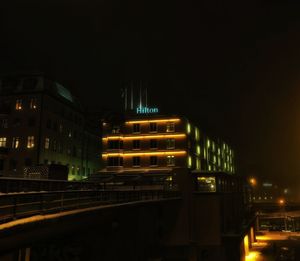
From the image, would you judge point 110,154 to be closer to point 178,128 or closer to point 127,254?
point 178,128

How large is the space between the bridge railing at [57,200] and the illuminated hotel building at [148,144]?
21567 mm

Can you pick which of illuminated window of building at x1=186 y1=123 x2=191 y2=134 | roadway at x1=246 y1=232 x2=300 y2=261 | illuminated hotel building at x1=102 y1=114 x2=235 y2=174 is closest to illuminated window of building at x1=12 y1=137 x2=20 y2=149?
illuminated hotel building at x1=102 y1=114 x2=235 y2=174

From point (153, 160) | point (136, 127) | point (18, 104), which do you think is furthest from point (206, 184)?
point (18, 104)

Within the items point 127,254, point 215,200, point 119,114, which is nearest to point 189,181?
point 215,200

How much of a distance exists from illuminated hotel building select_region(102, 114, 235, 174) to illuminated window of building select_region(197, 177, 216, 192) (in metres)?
17.6

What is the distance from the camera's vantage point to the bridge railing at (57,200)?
40.2 ft

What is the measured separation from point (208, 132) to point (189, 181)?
44.3m

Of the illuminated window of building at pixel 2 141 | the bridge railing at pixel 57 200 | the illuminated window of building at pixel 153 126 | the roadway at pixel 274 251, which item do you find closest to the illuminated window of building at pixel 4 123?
the illuminated window of building at pixel 2 141

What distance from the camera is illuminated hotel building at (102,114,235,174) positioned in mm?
63375

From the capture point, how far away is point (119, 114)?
2623 inches

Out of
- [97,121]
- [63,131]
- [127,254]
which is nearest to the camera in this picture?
[127,254]

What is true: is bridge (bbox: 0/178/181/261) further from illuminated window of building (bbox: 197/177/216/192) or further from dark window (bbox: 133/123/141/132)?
dark window (bbox: 133/123/141/132)

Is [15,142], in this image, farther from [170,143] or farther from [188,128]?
[188,128]

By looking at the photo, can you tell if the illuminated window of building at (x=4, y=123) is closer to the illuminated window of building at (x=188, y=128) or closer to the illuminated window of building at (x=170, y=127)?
the illuminated window of building at (x=170, y=127)
